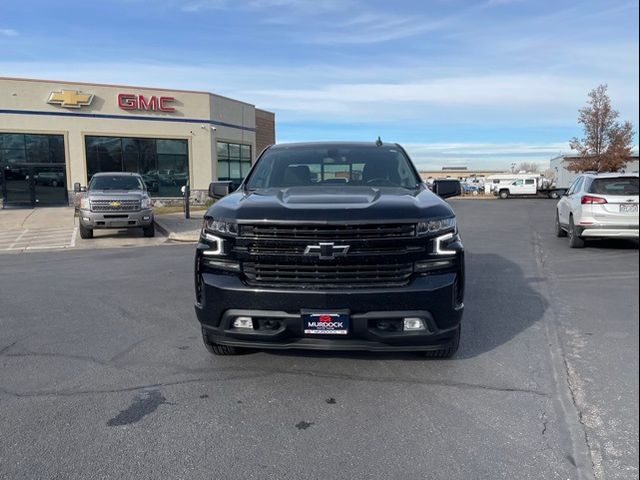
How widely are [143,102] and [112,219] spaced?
16098mm


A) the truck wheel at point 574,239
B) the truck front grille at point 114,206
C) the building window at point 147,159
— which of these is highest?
the building window at point 147,159

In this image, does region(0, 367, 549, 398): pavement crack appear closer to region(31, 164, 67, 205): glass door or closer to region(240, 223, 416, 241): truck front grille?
region(240, 223, 416, 241): truck front grille

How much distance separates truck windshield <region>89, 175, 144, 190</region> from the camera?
15.6m

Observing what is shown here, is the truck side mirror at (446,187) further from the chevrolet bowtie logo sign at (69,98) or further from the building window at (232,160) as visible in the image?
the building window at (232,160)

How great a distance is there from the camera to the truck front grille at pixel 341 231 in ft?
12.7

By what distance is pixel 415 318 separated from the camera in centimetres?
387

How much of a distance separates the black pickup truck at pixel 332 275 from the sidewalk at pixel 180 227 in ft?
35.5

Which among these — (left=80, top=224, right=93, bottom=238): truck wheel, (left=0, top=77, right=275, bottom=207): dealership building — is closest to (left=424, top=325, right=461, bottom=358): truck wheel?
(left=80, top=224, right=93, bottom=238): truck wheel

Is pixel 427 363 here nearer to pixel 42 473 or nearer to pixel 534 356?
pixel 534 356

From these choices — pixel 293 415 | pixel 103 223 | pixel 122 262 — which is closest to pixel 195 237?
pixel 103 223

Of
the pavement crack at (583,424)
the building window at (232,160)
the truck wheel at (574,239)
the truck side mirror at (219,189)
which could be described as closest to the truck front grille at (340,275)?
the pavement crack at (583,424)

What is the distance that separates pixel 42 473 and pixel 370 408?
80.8 inches

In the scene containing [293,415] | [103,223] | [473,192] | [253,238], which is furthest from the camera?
[473,192]

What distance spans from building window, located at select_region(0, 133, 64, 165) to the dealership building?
4 cm
